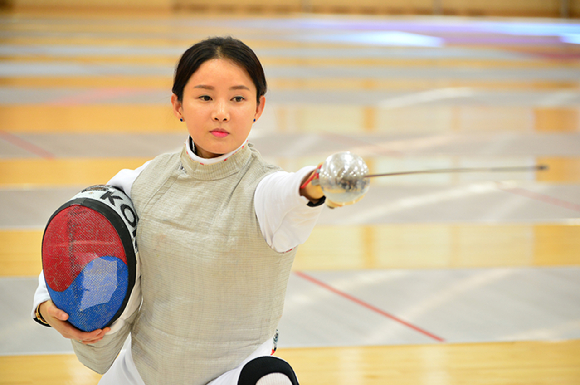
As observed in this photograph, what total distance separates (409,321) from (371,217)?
3.73 feet

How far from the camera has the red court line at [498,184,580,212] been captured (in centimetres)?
353

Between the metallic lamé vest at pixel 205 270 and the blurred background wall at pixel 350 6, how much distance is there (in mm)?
12339

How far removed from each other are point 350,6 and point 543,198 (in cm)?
1056

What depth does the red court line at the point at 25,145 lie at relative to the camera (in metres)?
4.26

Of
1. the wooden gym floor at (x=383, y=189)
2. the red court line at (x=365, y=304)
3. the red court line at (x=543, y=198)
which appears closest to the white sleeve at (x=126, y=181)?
the wooden gym floor at (x=383, y=189)

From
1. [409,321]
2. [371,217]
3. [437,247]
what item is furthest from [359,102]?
[409,321]

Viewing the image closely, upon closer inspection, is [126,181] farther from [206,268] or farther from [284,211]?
[284,211]

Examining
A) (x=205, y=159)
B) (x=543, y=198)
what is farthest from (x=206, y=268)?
(x=543, y=198)

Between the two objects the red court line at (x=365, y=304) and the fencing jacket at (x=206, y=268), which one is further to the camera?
the red court line at (x=365, y=304)

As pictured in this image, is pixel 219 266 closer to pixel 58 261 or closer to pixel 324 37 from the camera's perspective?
pixel 58 261

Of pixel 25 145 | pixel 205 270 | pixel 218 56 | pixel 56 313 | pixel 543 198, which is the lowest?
pixel 543 198

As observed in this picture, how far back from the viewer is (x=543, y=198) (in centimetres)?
366

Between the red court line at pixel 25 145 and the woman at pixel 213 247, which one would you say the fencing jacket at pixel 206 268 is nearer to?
A: the woman at pixel 213 247

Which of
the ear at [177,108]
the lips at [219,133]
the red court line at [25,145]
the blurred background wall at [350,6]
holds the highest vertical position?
the blurred background wall at [350,6]
